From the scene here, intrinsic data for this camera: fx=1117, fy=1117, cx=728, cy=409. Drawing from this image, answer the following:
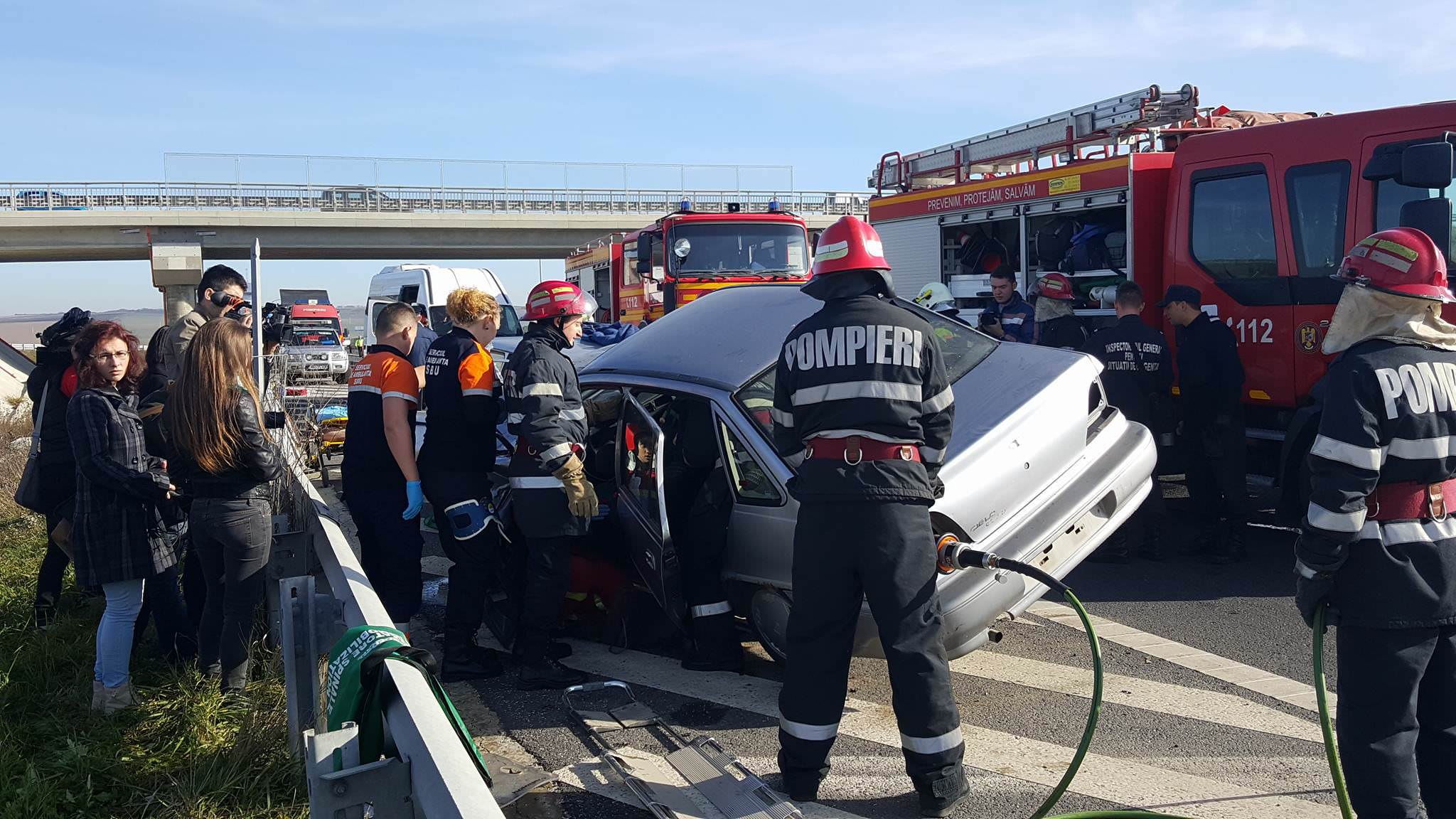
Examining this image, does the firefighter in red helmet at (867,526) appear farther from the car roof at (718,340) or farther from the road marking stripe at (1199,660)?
the road marking stripe at (1199,660)

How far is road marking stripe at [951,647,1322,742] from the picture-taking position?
4.34 m

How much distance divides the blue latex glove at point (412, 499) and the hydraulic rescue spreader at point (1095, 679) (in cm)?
250

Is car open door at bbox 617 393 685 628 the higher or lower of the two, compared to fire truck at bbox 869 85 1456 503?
lower

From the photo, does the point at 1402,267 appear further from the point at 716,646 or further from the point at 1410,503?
the point at 716,646

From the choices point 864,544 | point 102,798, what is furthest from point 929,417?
point 102,798

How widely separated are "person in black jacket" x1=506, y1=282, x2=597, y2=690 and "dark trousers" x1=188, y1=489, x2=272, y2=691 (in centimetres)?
108

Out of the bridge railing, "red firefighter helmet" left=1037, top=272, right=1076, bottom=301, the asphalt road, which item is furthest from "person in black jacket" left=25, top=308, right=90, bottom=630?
the bridge railing

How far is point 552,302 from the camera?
16.7 feet

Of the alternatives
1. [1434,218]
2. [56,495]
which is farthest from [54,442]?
[1434,218]

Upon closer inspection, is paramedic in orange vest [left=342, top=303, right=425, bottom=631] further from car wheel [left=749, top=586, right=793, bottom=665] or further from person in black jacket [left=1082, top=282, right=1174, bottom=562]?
person in black jacket [left=1082, top=282, right=1174, bottom=562]

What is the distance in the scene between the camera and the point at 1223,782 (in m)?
3.82

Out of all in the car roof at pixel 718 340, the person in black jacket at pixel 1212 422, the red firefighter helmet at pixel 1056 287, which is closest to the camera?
the car roof at pixel 718 340

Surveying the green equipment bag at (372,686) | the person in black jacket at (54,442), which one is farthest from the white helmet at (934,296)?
the green equipment bag at (372,686)

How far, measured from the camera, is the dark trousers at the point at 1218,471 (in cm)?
681
